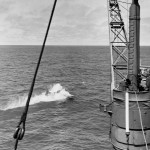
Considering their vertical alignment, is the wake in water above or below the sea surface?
above

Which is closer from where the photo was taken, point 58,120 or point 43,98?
point 58,120

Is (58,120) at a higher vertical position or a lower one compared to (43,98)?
lower

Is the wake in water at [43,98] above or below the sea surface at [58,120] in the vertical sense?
above

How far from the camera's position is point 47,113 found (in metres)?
50.2

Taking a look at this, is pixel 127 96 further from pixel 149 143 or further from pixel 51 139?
pixel 51 139

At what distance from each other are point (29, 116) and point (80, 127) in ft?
35.6

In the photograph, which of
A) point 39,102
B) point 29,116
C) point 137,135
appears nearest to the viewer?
point 137,135

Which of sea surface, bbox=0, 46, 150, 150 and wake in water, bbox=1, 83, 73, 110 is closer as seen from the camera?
sea surface, bbox=0, 46, 150, 150

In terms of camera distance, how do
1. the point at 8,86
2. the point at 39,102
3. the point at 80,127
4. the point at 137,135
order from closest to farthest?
the point at 137,135 < the point at 80,127 < the point at 39,102 < the point at 8,86

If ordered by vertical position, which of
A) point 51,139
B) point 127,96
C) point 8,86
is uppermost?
point 127,96

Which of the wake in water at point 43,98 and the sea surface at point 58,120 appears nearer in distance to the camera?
the sea surface at point 58,120

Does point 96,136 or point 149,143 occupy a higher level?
point 149,143

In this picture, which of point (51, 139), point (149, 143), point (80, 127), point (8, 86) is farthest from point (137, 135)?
point (8, 86)

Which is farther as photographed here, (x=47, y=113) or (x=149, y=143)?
(x=47, y=113)
